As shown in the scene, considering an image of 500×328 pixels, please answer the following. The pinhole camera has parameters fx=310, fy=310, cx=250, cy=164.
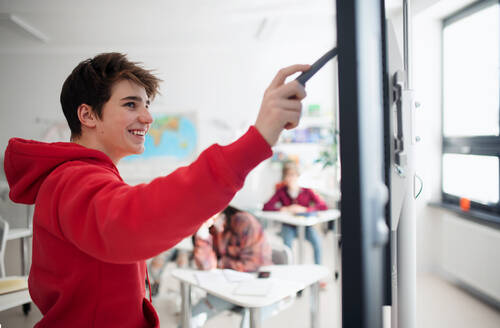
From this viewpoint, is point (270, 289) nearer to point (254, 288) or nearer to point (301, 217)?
point (254, 288)

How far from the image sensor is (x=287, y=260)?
96.0 inches

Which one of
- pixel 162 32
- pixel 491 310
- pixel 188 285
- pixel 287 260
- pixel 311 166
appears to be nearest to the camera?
pixel 188 285

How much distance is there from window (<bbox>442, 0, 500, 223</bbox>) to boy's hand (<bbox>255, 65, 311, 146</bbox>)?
3035 millimetres

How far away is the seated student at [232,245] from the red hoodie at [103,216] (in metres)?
1.54

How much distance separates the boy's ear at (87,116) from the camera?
2.41 ft

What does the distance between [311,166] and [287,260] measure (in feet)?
10.6

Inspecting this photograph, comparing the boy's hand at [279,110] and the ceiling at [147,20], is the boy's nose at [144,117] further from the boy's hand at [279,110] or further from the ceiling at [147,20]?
the ceiling at [147,20]

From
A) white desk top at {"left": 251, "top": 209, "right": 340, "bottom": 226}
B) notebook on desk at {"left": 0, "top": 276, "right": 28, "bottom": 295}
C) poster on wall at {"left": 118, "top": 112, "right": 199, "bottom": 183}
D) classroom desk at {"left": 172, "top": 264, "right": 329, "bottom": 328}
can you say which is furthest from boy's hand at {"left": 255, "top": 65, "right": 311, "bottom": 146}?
poster on wall at {"left": 118, "top": 112, "right": 199, "bottom": 183}

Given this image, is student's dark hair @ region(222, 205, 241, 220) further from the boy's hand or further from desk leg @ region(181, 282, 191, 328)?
the boy's hand

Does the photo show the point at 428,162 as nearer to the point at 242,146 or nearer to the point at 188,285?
the point at 188,285

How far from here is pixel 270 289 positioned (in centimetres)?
171

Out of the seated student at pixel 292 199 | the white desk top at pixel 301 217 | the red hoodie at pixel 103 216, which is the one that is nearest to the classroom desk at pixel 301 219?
the white desk top at pixel 301 217

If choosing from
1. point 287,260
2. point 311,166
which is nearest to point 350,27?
point 287,260

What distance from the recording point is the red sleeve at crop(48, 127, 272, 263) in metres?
0.43
